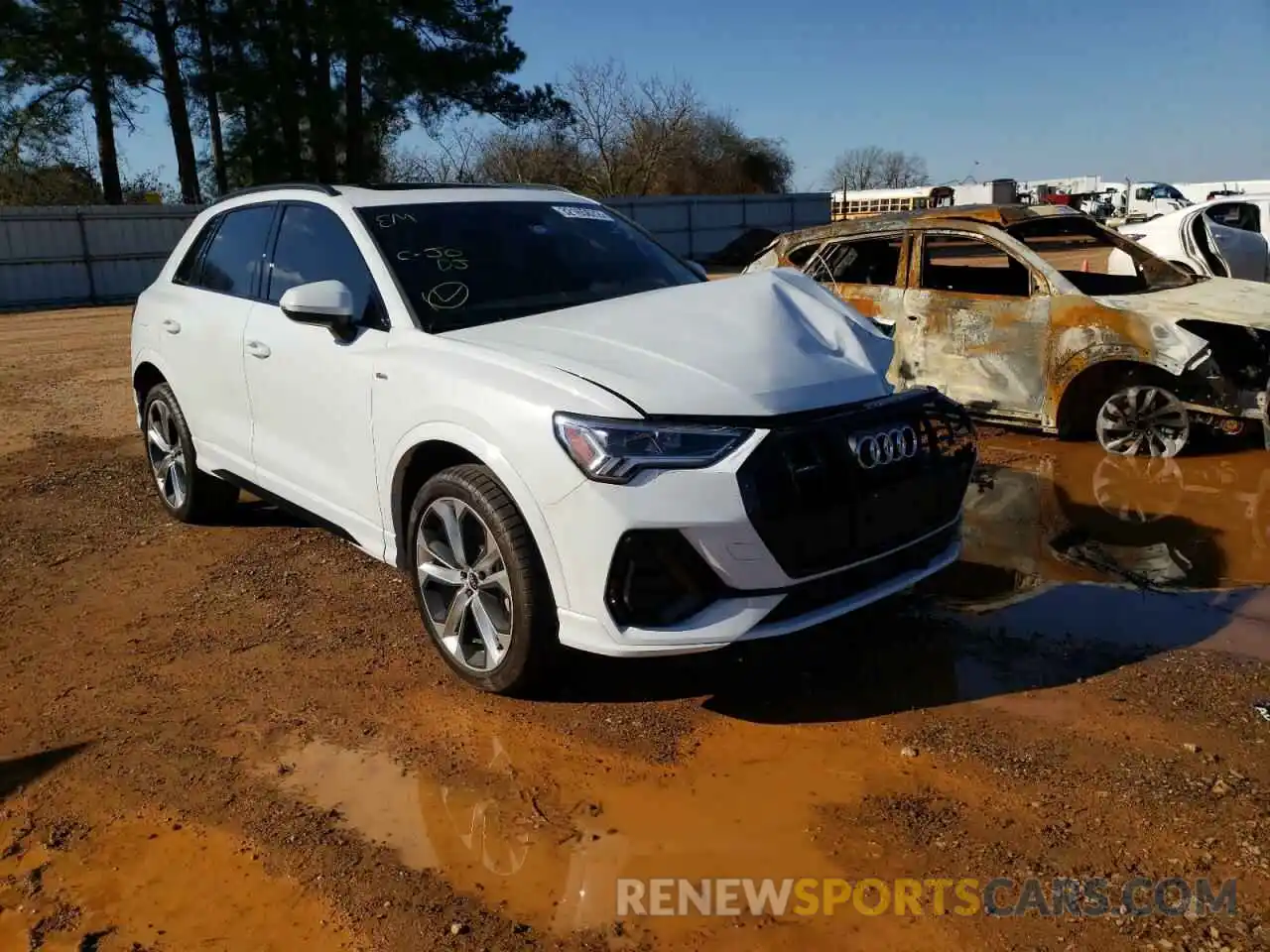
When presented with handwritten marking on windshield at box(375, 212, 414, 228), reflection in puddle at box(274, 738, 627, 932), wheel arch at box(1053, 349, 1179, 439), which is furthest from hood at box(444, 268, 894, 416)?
wheel arch at box(1053, 349, 1179, 439)

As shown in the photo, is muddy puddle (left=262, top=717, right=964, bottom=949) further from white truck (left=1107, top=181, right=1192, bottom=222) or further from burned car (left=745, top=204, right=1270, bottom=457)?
white truck (left=1107, top=181, right=1192, bottom=222)

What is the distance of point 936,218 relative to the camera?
7617 mm

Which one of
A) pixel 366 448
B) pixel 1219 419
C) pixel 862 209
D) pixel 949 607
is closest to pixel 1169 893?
pixel 949 607

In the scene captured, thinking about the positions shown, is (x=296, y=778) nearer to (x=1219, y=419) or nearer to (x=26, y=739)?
Result: (x=26, y=739)

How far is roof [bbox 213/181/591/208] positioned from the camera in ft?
14.7

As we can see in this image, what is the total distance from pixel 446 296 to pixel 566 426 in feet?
3.81

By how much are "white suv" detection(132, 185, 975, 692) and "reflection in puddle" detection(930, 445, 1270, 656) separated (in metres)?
0.93

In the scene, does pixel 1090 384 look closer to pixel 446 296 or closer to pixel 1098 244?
pixel 1098 244

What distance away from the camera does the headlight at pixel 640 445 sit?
10.1 ft

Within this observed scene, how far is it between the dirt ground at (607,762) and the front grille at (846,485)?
0.62 m

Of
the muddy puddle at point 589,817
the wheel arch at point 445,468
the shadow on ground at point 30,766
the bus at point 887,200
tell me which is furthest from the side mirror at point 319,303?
the bus at point 887,200

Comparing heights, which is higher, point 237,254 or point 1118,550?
point 237,254

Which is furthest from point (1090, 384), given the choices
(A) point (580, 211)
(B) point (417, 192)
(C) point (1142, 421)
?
(B) point (417, 192)

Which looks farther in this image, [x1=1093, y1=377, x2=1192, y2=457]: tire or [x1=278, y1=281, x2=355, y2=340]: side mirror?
[x1=1093, y1=377, x2=1192, y2=457]: tire
